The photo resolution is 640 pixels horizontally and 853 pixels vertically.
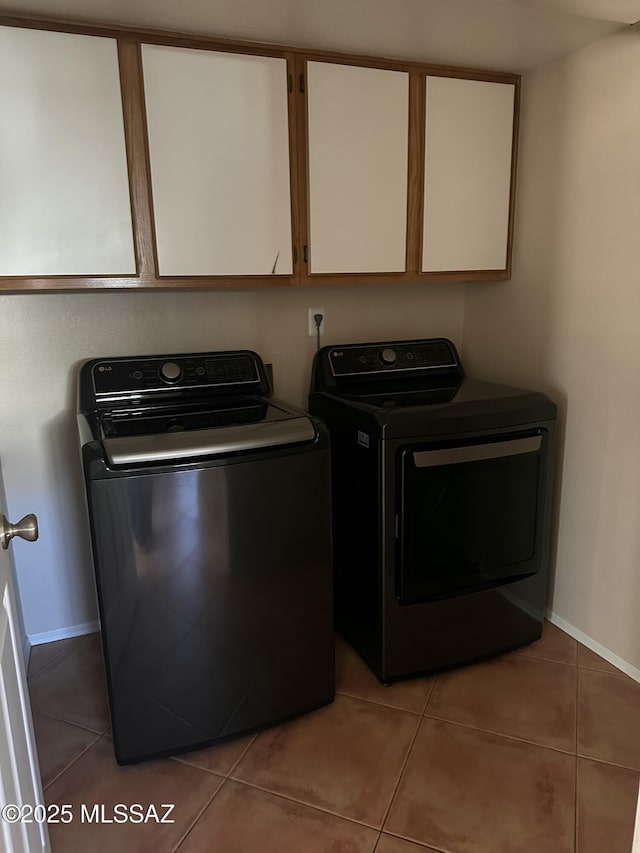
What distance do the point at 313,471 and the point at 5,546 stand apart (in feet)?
2.75

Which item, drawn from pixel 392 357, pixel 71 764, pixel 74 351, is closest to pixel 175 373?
pixel 74 351

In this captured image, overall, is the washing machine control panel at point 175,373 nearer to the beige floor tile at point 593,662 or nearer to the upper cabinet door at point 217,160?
the upper cabinet door at point 217,160

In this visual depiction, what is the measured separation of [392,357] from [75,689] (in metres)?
1.63

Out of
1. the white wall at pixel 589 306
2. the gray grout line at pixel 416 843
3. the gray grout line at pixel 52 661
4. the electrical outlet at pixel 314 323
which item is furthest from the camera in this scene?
the electrical outlet at pixel 314 323

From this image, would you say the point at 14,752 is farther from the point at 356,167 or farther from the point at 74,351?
the point at 356,167

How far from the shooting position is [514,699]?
6.44 ft

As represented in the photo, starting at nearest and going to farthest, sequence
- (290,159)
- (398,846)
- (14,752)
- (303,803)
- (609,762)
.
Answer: (14,752), (398,846), (303,803), (609,762), (290,159)

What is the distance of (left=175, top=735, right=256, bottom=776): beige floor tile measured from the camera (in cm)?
172

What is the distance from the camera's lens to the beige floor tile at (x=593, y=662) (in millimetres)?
2084

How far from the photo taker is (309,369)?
245 cm

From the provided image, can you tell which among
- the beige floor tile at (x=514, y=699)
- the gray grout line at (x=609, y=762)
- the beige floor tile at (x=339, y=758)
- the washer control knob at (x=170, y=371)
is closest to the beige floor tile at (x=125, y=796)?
the beige floor tile at (x=339, y=758)

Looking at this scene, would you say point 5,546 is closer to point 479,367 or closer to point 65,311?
point 65,311

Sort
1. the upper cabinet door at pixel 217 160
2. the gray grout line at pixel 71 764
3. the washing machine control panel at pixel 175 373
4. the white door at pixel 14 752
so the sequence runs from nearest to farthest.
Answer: the white door at pixel 14 752
the gray grout line at pixel 71 764
the upper cabinet door at pixel 217 160
the washing machine control panel at pixel 175 373

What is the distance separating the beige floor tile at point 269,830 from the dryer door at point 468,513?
0.64 meters
